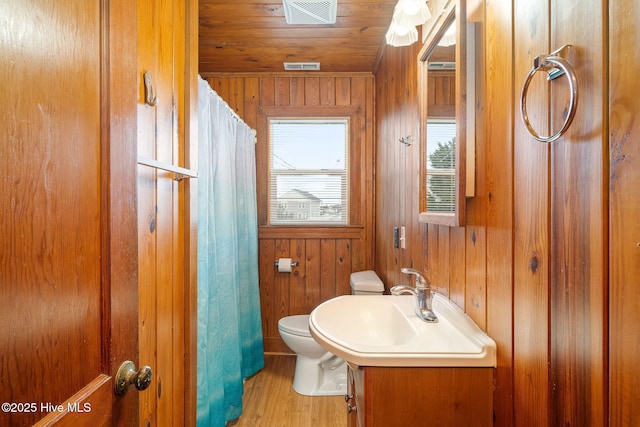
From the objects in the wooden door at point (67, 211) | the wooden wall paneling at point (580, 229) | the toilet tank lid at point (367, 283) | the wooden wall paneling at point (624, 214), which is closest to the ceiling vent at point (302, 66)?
the toilet tank lid at point (367, 283)

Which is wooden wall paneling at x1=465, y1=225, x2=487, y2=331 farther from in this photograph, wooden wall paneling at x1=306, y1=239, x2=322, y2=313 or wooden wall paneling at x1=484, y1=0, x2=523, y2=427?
wooden wall paneling at x1=306, y1=239, x2=322, y2=313

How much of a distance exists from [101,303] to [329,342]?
0.58 metres

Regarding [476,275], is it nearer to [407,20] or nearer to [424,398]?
[424,398]

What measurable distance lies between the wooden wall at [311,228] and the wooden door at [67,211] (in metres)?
2.00

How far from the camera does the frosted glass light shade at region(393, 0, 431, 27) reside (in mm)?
1256

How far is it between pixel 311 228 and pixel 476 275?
178 centimetres

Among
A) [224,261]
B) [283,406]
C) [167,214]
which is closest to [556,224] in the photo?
[167,214]

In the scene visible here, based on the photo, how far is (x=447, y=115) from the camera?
1133 millimetres

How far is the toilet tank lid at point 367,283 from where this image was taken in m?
2.16

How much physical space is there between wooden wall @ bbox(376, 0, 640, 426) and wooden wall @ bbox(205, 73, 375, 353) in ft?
5.27

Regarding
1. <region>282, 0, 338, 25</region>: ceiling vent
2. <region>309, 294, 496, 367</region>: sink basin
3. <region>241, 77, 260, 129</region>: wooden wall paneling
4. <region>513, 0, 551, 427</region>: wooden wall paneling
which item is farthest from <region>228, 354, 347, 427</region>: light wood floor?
<region>282, 0, 338, 25</region>: ceiling vent

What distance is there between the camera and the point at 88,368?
538 millimetres

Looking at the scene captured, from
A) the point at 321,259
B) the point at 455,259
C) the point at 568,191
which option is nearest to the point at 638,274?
the point at 568,191

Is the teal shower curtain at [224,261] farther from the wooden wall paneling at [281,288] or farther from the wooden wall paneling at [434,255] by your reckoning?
the wooden wall paneling at [434,255]
